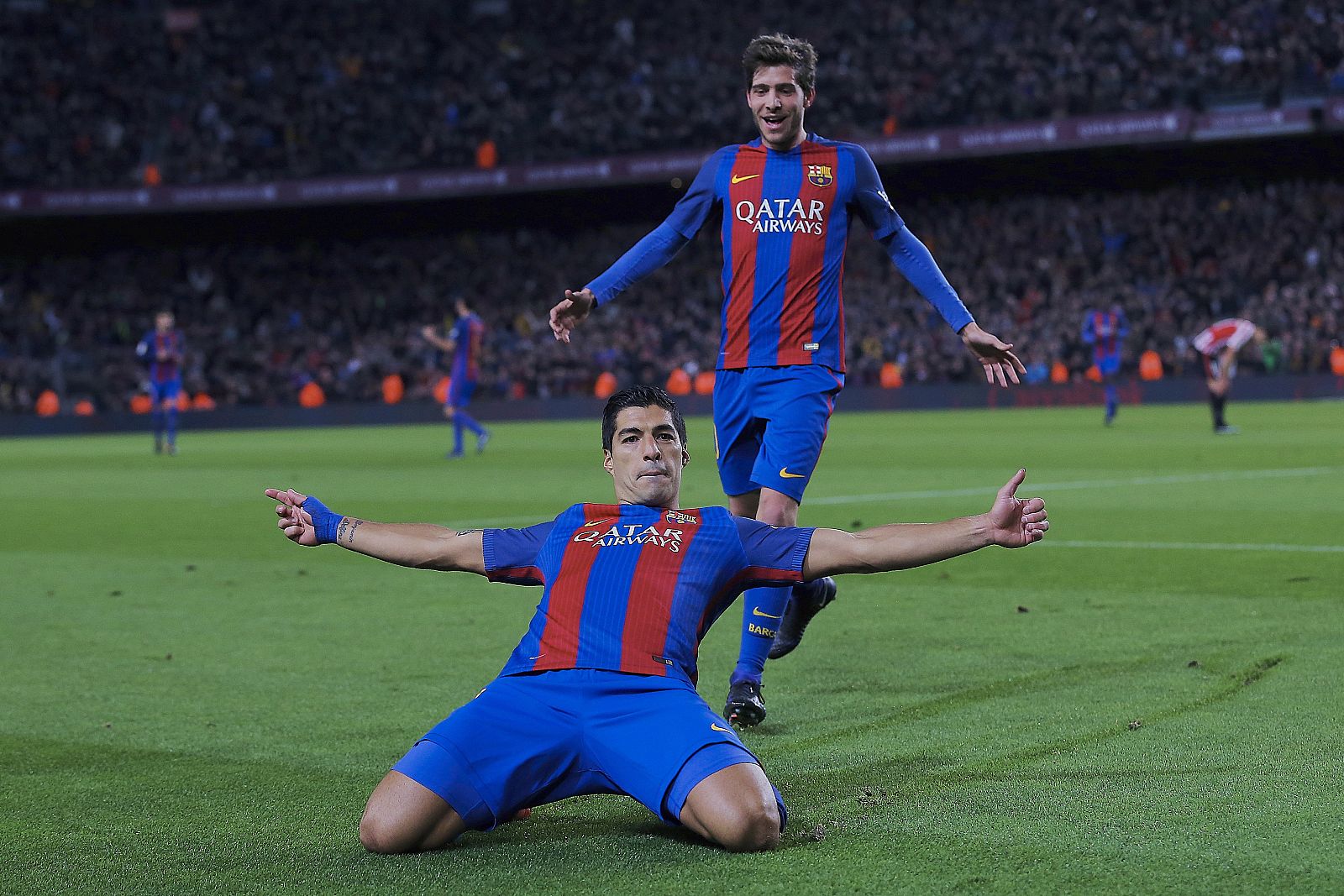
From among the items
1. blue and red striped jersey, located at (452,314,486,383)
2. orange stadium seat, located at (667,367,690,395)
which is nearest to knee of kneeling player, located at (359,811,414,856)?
blue and red striped jersey, located at (452,314,486,383)

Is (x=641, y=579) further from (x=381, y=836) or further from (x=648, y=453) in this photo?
(x=381, y=836)

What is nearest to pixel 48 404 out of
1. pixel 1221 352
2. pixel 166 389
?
pixel 166 389

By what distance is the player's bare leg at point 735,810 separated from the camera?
3736mm

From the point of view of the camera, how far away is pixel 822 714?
559 centimetres

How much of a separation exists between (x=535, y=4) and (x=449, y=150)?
5642 mm

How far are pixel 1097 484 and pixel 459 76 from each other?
117 ft

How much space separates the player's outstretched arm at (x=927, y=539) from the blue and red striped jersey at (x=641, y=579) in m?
0.08

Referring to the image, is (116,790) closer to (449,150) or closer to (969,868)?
A: (969,868)

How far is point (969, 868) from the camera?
3578 millimetres

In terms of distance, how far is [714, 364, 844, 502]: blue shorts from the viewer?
582 cm

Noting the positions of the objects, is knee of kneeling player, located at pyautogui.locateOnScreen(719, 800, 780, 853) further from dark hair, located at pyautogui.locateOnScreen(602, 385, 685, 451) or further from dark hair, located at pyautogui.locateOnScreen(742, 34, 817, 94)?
dark hair, located at pyautogui.locateOnScreen(742, 34, 817, 94)

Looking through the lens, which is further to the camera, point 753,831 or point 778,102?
point 778,102

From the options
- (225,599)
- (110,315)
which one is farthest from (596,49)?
(225,599)

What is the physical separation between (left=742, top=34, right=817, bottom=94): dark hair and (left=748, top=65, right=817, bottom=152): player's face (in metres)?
0.02
